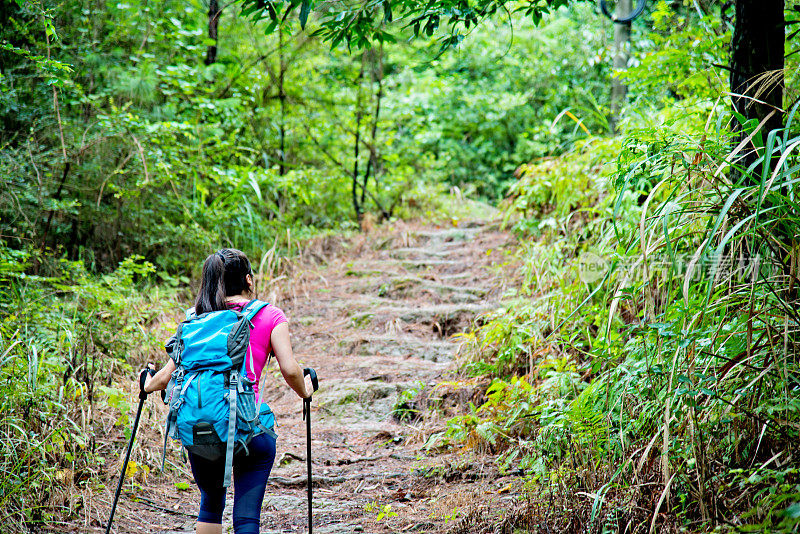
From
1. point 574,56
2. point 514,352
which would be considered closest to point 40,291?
point 514,352

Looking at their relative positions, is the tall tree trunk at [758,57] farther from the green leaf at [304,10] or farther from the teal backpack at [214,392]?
the teal backpack at [214,392]

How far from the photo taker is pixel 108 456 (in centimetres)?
402

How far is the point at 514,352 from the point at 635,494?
86.3 inches

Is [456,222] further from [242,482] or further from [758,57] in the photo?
[242,482]

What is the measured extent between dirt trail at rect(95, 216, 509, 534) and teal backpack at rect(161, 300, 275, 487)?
1281 millimetres

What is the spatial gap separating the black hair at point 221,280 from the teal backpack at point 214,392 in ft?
0.35

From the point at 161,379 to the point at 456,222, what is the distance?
7776mm

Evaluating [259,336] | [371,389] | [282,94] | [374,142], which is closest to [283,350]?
[259,336]

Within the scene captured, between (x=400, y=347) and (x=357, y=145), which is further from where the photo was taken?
(x=357, y=145)

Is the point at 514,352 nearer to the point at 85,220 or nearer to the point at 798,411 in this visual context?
the point at 798,411

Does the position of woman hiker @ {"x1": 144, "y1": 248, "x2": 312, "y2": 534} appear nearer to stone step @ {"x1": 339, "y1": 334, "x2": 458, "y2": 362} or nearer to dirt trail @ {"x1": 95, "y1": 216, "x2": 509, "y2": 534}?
dirt trail @ {"x1": 95, "y1": 216, "x2": 509, "y2": 534}

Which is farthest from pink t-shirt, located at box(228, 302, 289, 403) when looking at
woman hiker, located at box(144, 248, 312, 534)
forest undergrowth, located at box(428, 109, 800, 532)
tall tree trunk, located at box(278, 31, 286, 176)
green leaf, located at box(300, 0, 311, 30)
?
tall tree trunk, located at box(278, 31, 286, 176)

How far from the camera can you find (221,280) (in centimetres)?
263

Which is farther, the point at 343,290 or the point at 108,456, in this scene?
the point at 343,290
